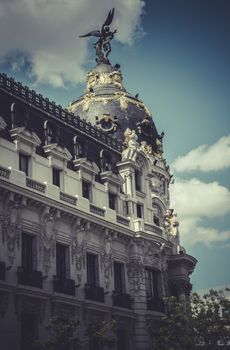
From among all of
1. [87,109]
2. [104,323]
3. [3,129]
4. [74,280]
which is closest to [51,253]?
[74,280]

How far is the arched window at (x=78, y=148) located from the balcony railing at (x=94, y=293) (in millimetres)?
8488

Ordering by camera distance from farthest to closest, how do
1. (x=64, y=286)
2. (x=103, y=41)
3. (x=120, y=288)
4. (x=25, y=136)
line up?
(x=103, y=41)
(x=120, y=288)
(x=25, y=136)
(x=64, y=286)

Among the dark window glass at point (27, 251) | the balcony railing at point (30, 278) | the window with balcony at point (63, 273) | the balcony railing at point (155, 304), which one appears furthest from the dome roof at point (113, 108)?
the balcony railing at point (30, 278)

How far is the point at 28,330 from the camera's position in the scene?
3419cm

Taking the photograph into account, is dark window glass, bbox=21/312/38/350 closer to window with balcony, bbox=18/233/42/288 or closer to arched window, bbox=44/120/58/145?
window with balcony, bbox=18/233/42/288

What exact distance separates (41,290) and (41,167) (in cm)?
745

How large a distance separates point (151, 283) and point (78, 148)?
10.2 m

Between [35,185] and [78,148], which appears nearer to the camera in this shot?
[35,185]

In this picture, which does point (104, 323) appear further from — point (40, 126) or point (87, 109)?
point (87, 109)

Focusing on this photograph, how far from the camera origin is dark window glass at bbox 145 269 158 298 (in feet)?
143

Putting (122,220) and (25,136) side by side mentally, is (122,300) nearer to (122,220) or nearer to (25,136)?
(122,220)

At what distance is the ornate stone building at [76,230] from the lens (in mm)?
34281

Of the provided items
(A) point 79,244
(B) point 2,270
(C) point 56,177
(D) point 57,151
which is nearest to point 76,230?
(A) point 79,244

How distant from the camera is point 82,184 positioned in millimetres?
41688
